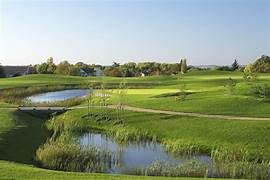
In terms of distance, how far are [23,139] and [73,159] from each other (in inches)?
312

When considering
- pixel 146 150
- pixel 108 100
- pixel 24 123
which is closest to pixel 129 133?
pixel 146 150

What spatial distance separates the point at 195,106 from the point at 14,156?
2283cm

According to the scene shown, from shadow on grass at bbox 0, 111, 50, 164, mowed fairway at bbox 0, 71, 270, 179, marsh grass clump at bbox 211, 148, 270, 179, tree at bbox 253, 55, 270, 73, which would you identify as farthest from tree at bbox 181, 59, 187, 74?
marsh grass clump at bbox 211, 148, 270, 179

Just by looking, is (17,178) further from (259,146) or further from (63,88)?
(63,88)

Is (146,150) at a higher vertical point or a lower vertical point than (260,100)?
lower

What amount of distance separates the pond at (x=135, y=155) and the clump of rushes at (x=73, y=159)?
0.78 meters

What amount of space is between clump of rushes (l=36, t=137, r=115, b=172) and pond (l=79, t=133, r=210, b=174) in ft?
2.57

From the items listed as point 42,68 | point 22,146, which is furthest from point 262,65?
point 22,146

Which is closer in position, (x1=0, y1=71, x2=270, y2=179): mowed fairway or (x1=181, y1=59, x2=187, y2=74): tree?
(x1=0, y1=71, x2=270, y2=179): mowed fairway

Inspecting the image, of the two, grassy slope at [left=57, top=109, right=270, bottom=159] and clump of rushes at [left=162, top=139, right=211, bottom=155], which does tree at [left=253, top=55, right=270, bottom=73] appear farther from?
clump of rushes at [left=162, top=139, right=211, bottom=155]

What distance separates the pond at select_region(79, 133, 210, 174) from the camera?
26.1 m

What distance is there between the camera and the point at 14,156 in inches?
1043

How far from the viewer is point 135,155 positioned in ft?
97.8

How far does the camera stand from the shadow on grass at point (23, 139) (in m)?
26.6
